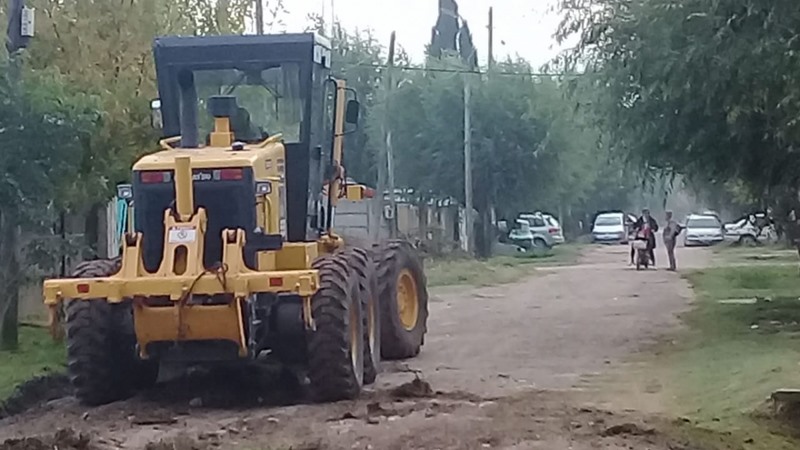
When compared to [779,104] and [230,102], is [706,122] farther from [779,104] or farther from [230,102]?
[230,102]

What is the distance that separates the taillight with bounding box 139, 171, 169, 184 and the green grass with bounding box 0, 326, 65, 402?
9.02 feet

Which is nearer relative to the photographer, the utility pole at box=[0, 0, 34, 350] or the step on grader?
the step on grader

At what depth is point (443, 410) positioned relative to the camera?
12.9 m

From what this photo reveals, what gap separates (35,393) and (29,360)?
6.80 ft

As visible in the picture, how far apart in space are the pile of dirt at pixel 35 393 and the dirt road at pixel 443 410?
0.35 metres

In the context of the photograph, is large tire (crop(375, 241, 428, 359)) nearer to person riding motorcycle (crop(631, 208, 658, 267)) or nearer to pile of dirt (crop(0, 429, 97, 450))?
pile of dirt (crop(0, 429, 97, 450))

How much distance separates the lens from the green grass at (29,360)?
16.1 metres

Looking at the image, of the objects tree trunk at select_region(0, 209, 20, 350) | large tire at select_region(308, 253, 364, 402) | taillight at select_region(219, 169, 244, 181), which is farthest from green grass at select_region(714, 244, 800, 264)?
taillight at select_region(219, 169, 244, 181)

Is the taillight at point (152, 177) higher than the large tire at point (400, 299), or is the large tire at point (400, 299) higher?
the taillight at point (152, 177)

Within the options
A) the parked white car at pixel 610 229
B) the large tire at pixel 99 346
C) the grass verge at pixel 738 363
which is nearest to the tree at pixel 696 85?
the grass verge at pixel 738 363

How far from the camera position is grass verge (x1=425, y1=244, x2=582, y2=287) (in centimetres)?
3644

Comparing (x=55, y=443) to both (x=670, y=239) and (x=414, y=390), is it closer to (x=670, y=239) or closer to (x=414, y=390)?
(x=414, y=390)

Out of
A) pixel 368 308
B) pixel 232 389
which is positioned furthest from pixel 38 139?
pixel 368 308

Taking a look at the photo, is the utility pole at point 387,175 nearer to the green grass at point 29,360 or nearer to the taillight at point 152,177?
the green grass at point 29,360
